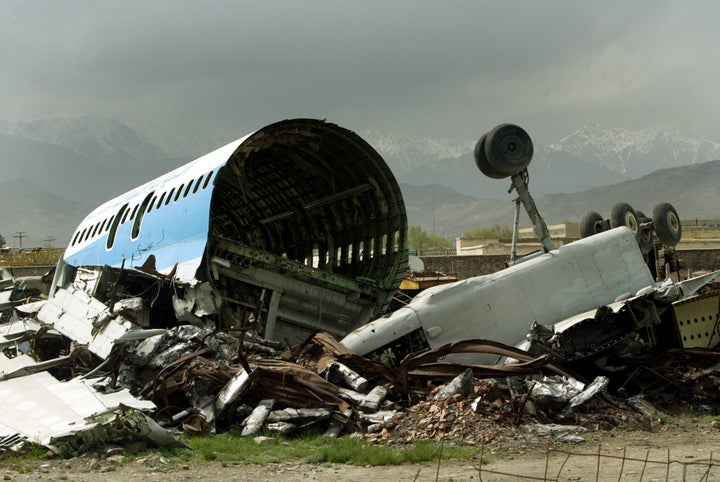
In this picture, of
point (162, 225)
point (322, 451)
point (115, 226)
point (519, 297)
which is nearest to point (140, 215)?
point (115, 226)

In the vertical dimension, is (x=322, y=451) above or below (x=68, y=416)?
below

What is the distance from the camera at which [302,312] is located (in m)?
19.2

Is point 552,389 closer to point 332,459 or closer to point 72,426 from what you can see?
point 332,459

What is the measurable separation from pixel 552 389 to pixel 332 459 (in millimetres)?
3785

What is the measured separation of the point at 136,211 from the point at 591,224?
11993mm

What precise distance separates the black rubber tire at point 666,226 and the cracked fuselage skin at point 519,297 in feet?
13.5

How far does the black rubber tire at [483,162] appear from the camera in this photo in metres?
17.2

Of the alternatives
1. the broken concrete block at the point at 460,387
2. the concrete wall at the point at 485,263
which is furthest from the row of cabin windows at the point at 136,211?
the concrete wall at the point at 485,263

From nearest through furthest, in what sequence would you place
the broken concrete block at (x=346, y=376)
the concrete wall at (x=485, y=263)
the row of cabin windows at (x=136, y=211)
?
the broken concrete block at (x=346, y=376), the row of cabin windows at (x=136, y=211), the concrete wall at (x=485, y=263)

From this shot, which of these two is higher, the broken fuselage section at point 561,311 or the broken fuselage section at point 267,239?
the broken fuselage section at point 267,239

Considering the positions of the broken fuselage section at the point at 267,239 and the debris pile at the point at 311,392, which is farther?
the broken fuselage section at the point at 267,239

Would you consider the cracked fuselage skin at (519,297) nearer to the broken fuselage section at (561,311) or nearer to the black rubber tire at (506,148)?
the broken fuselage section at (561,311)

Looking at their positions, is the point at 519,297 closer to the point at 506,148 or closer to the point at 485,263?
the point at 506,148

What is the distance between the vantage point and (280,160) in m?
22.7
